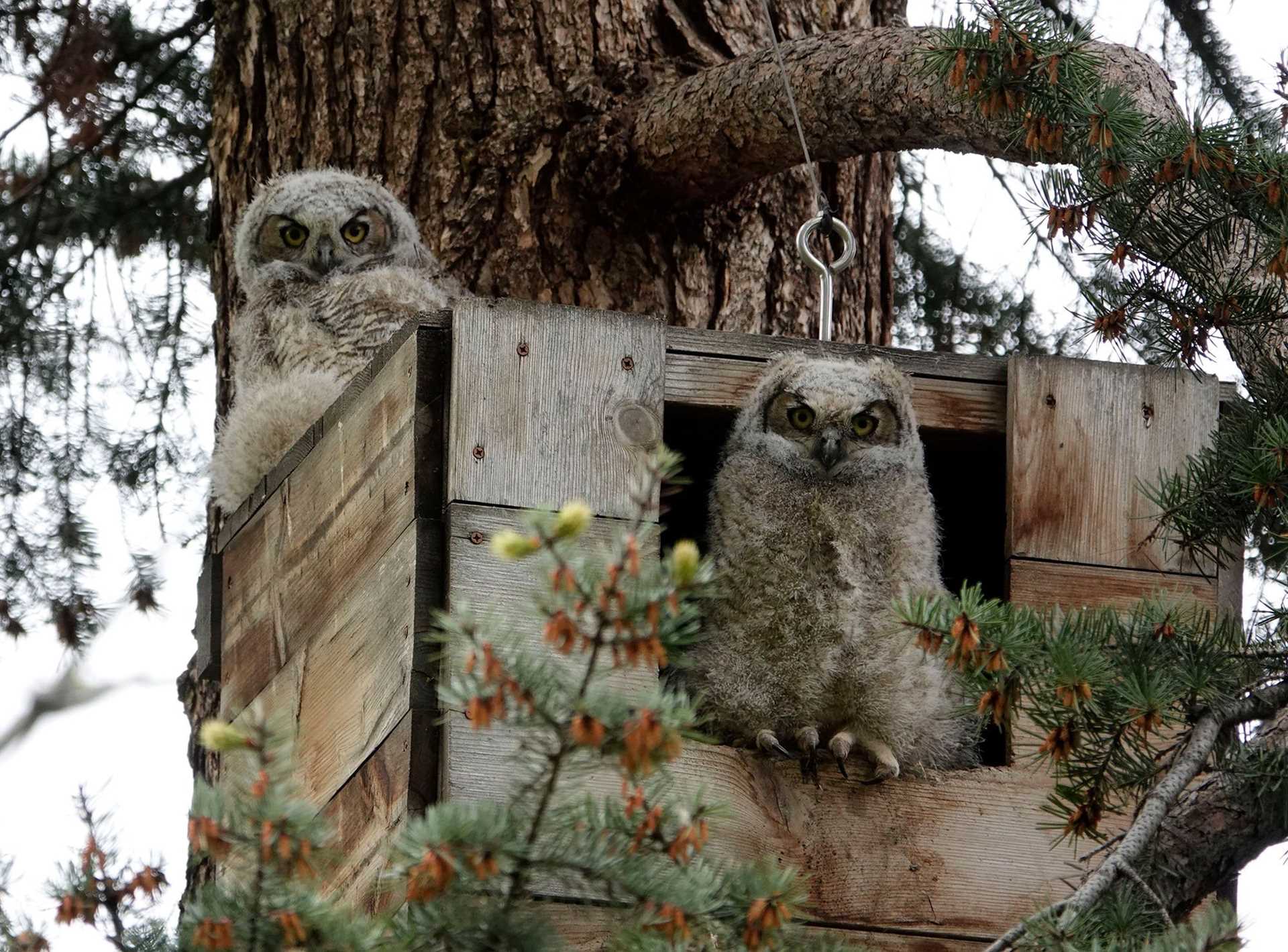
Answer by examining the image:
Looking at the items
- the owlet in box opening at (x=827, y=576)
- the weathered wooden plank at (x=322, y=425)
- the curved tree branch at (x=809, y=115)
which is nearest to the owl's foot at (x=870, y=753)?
the owlet in box opening at (x=827, y=576)

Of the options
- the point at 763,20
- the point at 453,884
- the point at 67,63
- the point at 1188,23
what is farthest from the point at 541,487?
the point at 1188,23

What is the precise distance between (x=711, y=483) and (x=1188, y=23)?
209cm

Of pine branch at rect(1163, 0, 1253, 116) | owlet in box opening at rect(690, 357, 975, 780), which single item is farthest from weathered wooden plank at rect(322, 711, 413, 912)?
pine branch at rect(1163, 0, 1253, 116)

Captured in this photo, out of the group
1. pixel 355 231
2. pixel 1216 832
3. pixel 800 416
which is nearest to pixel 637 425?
Answer: pixel 800 416

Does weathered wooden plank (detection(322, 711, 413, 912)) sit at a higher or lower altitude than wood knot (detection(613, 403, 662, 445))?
lower

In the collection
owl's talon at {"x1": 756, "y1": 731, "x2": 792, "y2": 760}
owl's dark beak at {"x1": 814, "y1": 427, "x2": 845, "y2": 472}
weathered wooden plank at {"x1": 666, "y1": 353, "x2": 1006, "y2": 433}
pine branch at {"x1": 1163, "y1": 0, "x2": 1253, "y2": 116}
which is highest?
pine branch at {"x1": 1163, "y1": 0, "x2": 1253, "y2": 116}

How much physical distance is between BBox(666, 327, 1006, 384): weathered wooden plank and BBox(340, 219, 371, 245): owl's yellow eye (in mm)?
1114

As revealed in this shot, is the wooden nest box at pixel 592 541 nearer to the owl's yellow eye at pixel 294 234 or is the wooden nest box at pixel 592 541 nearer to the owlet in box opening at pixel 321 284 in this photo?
the owlet in box opening at pixel 321 284

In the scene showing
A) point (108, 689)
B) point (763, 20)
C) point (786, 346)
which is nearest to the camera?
point (786, 346)

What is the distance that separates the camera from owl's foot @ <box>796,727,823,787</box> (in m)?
2.73

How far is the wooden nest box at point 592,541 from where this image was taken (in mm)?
2572

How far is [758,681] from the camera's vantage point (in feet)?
9.20

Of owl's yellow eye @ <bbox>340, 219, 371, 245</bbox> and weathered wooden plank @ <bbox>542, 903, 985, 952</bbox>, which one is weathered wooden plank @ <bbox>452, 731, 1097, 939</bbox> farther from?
owl's yellow eye @ <bbox>340, 219, 371, 245</bbox>

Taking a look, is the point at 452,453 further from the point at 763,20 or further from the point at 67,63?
the point at 67,63
